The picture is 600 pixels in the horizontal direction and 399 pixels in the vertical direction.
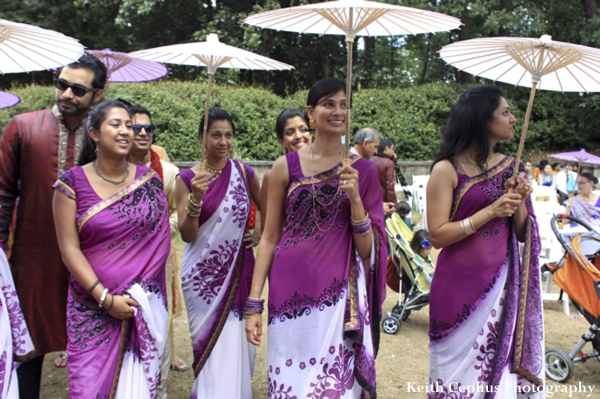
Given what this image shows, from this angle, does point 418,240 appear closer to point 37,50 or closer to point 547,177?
point 37,50

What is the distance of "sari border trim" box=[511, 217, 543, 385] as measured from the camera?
Answer: 2.91m

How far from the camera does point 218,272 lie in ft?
12.6

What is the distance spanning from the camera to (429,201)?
3.13 meters

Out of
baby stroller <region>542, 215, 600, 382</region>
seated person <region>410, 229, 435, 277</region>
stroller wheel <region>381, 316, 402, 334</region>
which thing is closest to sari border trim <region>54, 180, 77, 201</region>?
baby stroller <region>542, 215, 600, 382</region>

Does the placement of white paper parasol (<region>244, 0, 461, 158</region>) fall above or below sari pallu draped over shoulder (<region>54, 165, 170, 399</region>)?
above

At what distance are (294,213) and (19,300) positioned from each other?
5.62ft

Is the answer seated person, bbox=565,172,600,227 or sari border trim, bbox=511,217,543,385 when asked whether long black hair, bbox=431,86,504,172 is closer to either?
sari border trim, bbox=511,217,543,385

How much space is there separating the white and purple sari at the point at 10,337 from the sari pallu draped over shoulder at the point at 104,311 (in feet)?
0.88

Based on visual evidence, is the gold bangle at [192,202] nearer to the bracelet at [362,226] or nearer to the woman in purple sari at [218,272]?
Result: the woman in purple sari at [218,272]

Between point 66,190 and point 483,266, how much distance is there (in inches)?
87.5

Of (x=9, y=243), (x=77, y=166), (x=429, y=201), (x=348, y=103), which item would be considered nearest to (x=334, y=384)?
(x=429, y=201)

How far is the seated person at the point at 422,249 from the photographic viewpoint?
6.17 m

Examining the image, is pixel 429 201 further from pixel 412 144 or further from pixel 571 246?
pixel 412 144

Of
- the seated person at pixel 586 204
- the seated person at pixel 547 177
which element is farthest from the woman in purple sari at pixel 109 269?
the seated person at pixel 547 177
